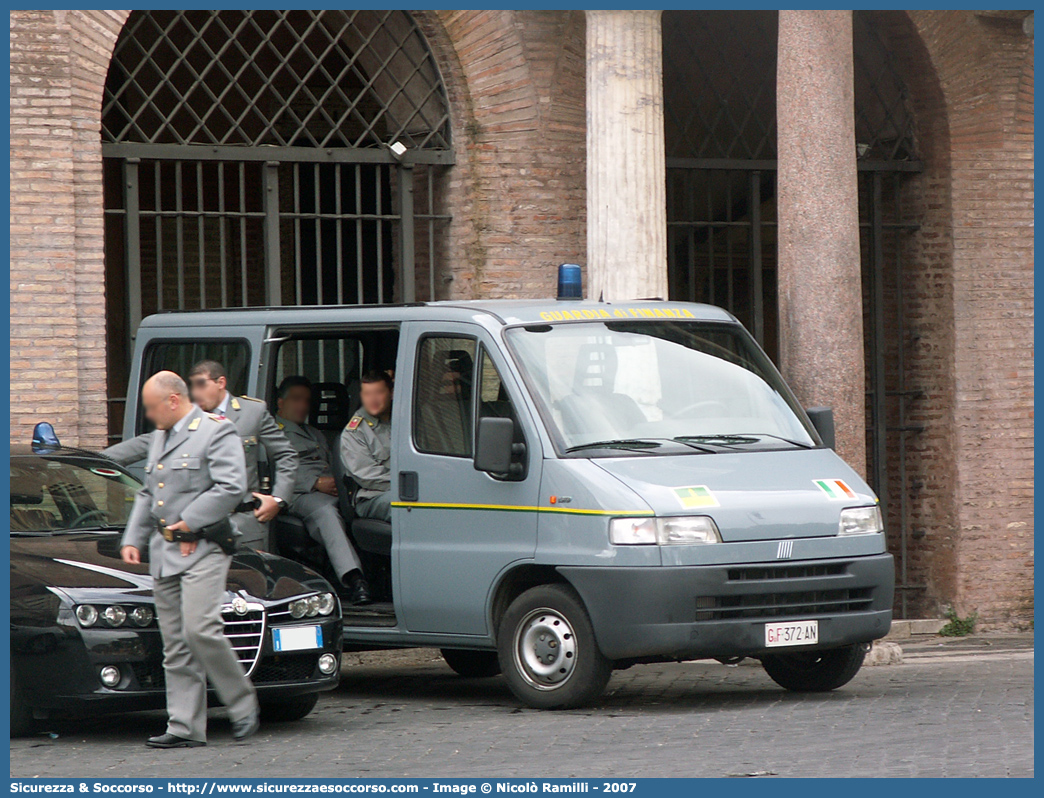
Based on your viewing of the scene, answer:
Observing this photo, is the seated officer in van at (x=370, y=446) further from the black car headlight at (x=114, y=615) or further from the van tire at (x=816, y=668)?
the van tire at (x=816, y=668)

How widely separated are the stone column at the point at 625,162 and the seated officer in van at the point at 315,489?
2780mm

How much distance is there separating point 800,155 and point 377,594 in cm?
432

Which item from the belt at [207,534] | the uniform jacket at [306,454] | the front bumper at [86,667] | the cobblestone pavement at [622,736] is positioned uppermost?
the uniform jacket at [306,454]

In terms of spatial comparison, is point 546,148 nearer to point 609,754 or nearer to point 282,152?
point 282,152

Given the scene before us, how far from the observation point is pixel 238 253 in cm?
1895

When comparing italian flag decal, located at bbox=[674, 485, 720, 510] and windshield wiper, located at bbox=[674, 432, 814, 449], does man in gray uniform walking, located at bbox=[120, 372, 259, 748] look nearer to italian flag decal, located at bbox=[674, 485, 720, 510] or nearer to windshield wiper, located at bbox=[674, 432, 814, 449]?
italian flag decal, located at bbox=[674, 485, 720, 510]

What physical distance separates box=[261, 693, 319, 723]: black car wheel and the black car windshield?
1.23 metres

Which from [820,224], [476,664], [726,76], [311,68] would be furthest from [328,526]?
[726,76]

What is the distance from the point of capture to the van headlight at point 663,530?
25.4ft

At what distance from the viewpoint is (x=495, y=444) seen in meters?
8.03

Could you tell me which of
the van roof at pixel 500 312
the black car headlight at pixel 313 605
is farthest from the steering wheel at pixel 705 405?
the black car headlight at pixel 313 605

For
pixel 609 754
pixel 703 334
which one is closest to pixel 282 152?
pixel 703 334

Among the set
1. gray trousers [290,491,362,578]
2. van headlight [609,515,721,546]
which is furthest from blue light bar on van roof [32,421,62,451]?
van headlight [609,515,721,546]

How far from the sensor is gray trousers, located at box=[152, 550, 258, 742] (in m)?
7.11
